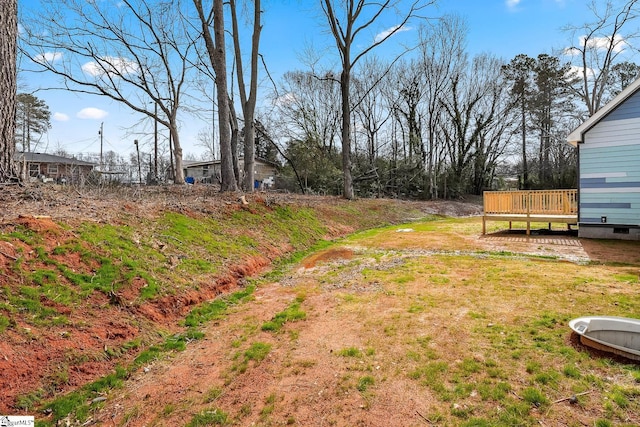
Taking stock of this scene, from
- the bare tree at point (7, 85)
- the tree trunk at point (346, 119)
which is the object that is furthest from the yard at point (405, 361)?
the tree trunk at point (346, 119)

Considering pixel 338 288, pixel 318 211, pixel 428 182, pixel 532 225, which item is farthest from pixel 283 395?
pixel 428 182

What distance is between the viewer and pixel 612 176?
886 cm

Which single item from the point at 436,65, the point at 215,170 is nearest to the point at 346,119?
the point at 436,65

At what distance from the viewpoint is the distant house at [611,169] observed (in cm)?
854

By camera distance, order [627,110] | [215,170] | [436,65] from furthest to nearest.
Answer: [215,170], [436,65], [627,110]

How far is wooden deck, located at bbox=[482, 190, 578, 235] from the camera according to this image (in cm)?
997

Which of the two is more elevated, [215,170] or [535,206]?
[215,170]

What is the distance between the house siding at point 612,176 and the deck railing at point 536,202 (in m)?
0.62

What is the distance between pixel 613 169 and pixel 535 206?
211 cm

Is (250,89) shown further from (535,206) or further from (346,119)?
(535,206)

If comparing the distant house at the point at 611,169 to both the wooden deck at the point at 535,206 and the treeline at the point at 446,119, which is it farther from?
the treeline at the point at 446,119

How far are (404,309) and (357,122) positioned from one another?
26819 mm

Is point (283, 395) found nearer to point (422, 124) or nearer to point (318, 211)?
point (318, 211)

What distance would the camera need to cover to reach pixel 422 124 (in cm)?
2788
